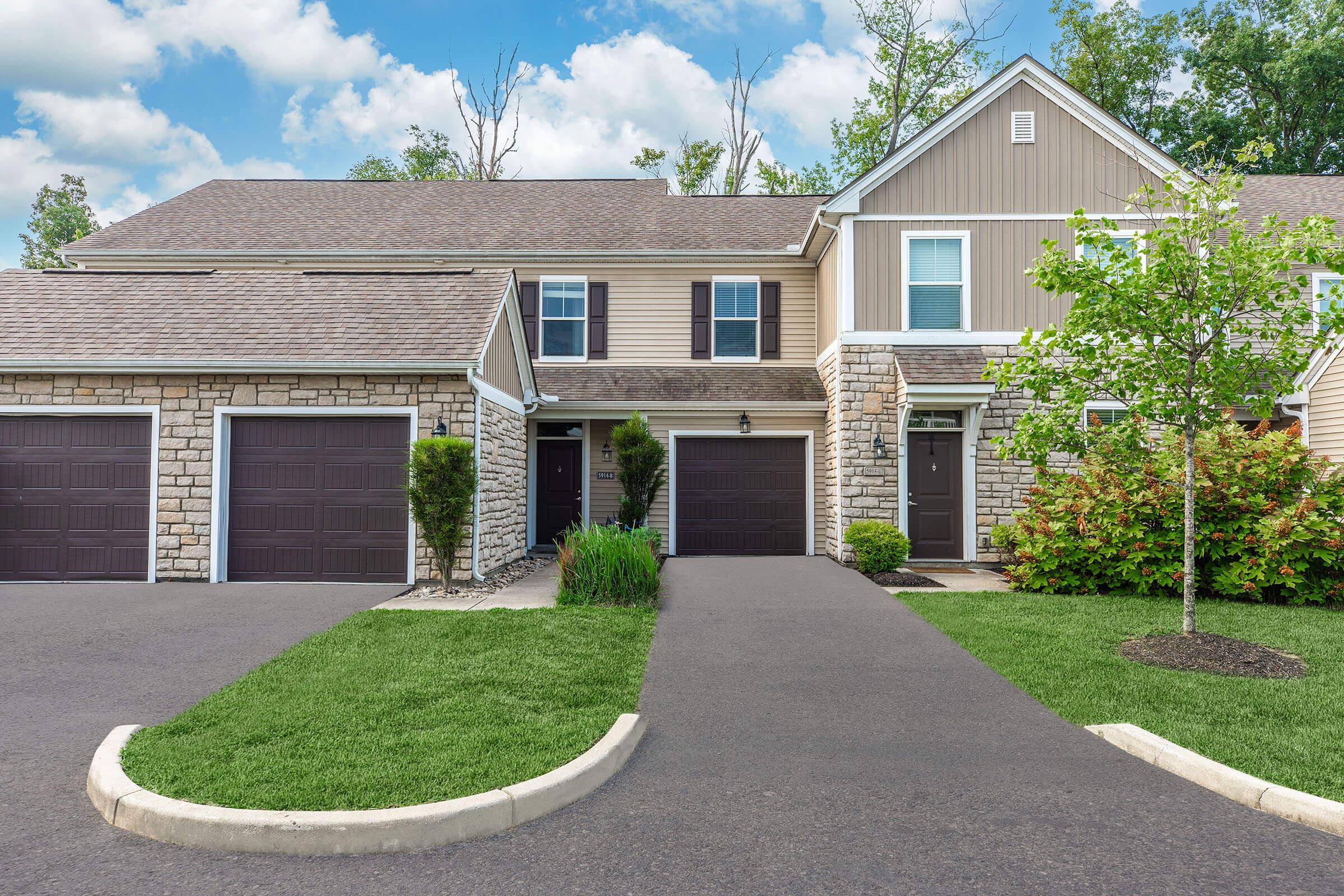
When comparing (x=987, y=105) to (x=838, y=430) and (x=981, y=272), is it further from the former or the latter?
(x=838, y=430)

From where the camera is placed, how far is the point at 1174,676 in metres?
6.02

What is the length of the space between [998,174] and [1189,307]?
6.68 meters

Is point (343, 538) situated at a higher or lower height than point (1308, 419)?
lower

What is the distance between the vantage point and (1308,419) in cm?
1288

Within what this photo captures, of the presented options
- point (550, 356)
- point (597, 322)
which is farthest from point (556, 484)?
point (597, 322)

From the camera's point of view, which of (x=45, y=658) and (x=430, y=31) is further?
(x=430, y=31)

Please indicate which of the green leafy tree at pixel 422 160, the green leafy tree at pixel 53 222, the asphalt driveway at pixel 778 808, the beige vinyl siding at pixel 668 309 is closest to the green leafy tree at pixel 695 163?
the green leafy tree at pixel 422 160

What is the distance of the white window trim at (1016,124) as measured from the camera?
12.5m

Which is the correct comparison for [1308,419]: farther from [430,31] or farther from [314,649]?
[430,31]

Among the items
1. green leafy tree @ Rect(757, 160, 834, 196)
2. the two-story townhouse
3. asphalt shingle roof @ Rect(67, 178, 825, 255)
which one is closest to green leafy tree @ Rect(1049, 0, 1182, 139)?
green leafy tree @ Rect(757, 160, 834, 196)

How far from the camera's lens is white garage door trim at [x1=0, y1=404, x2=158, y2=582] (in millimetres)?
10328

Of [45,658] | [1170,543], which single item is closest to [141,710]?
[45,658]

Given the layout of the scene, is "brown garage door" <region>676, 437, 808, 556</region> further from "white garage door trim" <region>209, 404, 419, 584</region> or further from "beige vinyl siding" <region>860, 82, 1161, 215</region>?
"white garage door trim" <region>209, 404, 419, 584</region>

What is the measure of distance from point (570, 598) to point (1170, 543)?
23.7ft
